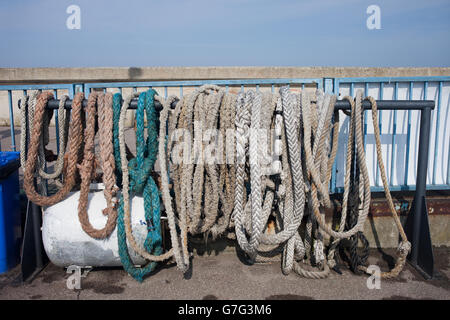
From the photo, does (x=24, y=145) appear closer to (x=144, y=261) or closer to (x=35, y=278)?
(x=35, y=278)

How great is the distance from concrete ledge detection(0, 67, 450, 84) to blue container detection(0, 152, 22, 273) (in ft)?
19.2

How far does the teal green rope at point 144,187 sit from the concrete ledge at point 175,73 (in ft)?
19.7

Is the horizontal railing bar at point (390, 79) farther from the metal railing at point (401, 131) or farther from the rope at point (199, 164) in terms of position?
the rope at point (199, 164)

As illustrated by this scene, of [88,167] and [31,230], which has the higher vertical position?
[88,167]

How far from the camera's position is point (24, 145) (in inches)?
A: 98.9

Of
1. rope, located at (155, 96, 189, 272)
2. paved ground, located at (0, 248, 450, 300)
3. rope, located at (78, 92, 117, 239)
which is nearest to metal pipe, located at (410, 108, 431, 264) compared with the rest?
paved ground, located at (0, 248, 450, 300)

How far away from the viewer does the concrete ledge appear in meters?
8.13

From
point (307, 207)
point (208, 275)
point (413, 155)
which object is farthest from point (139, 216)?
point (413, 155)

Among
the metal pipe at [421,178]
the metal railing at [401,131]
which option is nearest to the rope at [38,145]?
the metal railing at [401,131]

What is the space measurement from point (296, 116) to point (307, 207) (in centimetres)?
74

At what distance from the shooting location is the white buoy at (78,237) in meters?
2.42

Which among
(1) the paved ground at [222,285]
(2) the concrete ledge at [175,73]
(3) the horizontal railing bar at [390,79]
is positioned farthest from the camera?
(2) the concrete ledge at [175,73]
